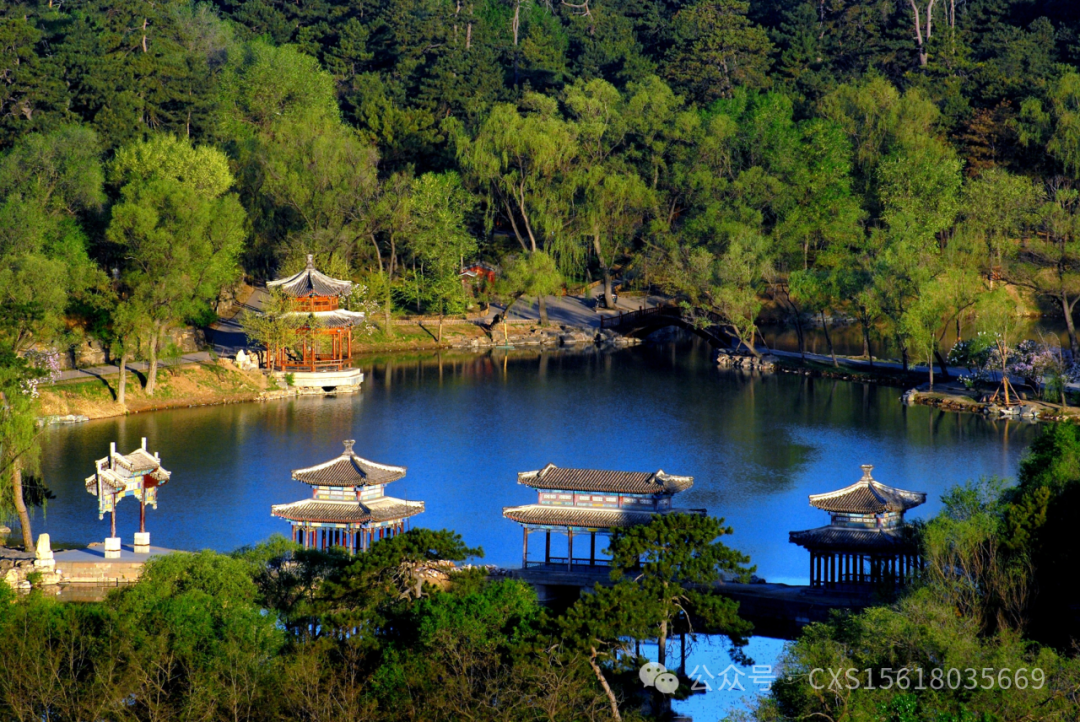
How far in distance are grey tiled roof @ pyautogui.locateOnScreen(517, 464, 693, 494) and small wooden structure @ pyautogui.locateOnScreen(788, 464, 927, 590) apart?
2.87 metres

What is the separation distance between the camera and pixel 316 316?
60.0 m

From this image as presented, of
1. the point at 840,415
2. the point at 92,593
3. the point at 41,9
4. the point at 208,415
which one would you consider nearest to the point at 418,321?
the point at 208,415

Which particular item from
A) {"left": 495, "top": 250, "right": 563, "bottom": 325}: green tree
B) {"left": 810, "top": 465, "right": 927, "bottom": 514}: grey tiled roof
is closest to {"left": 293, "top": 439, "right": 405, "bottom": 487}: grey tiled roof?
{"left": 810, "top": 465, "right": 927, "bottom": 514}: grey tiled roof

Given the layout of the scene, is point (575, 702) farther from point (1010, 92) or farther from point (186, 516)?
point (1010, 92)

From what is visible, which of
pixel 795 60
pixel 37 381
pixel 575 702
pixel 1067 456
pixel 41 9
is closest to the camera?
pixel 575 702

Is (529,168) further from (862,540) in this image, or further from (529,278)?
(862,540)

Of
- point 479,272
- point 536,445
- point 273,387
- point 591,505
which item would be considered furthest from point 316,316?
point 591,505

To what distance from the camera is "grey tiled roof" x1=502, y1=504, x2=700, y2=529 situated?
1244 inches

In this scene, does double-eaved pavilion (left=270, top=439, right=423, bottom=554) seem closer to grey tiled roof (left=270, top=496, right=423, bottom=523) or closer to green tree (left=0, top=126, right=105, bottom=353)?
grey tiled roof (left=270, top=496, right=423, bottom=523)

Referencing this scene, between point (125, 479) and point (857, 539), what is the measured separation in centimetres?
1684

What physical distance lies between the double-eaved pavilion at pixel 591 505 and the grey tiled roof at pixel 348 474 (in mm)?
3317

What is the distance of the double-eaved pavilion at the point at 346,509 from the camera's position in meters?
33.0

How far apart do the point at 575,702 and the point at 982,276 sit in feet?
168

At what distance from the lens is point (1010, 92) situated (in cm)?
8062
